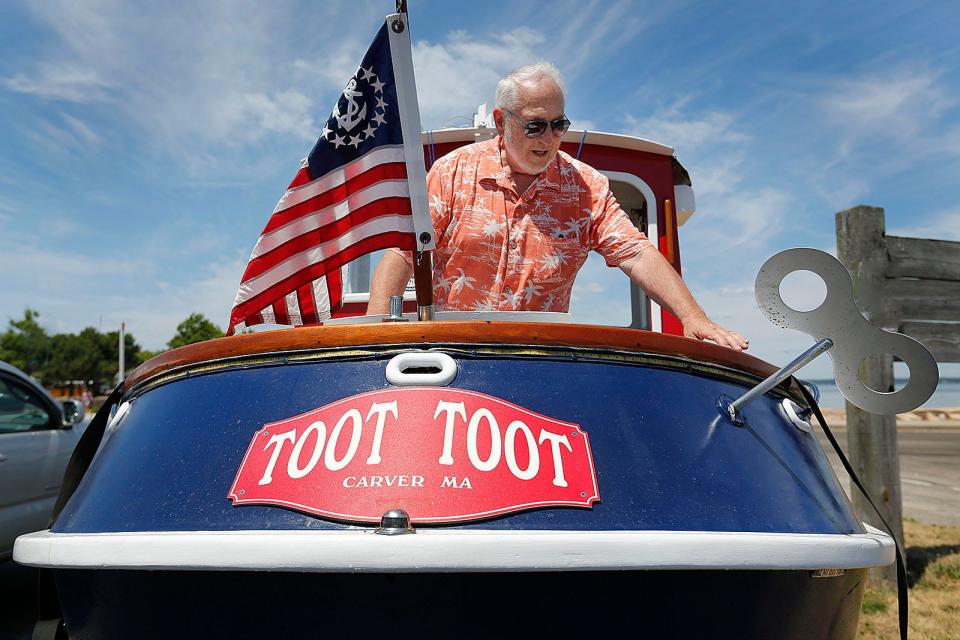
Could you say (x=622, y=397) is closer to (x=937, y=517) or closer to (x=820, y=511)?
(x=820, y=511)

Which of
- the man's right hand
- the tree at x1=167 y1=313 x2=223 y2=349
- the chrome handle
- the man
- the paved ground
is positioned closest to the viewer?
the chrome handle

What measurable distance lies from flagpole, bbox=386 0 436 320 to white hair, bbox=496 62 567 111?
0.65 m

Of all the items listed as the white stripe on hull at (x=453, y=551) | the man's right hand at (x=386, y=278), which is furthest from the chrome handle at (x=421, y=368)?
the man's right hand at (x=386, y=278)

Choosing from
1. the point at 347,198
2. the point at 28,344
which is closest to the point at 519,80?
the point at 347,198

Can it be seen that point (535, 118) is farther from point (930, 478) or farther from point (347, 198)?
point (930, 478)

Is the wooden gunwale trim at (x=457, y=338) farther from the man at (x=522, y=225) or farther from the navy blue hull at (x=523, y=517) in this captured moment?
the man at (x=522, y=225)

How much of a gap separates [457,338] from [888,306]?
13.8 feet

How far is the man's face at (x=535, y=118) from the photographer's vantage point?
262 centimetres

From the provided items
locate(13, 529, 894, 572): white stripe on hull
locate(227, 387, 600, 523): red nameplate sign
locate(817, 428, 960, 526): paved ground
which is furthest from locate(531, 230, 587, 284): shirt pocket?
locate(817, 428, 960, 526): paved ground

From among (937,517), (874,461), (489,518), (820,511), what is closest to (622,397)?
(489,518)

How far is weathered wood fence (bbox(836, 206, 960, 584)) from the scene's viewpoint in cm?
465

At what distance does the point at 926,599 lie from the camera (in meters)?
4.38

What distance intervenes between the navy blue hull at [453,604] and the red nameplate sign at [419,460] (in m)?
0.13

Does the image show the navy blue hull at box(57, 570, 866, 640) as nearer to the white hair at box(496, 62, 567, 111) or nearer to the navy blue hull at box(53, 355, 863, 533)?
the navy blue hull at box(53, 355, 863, 533)
